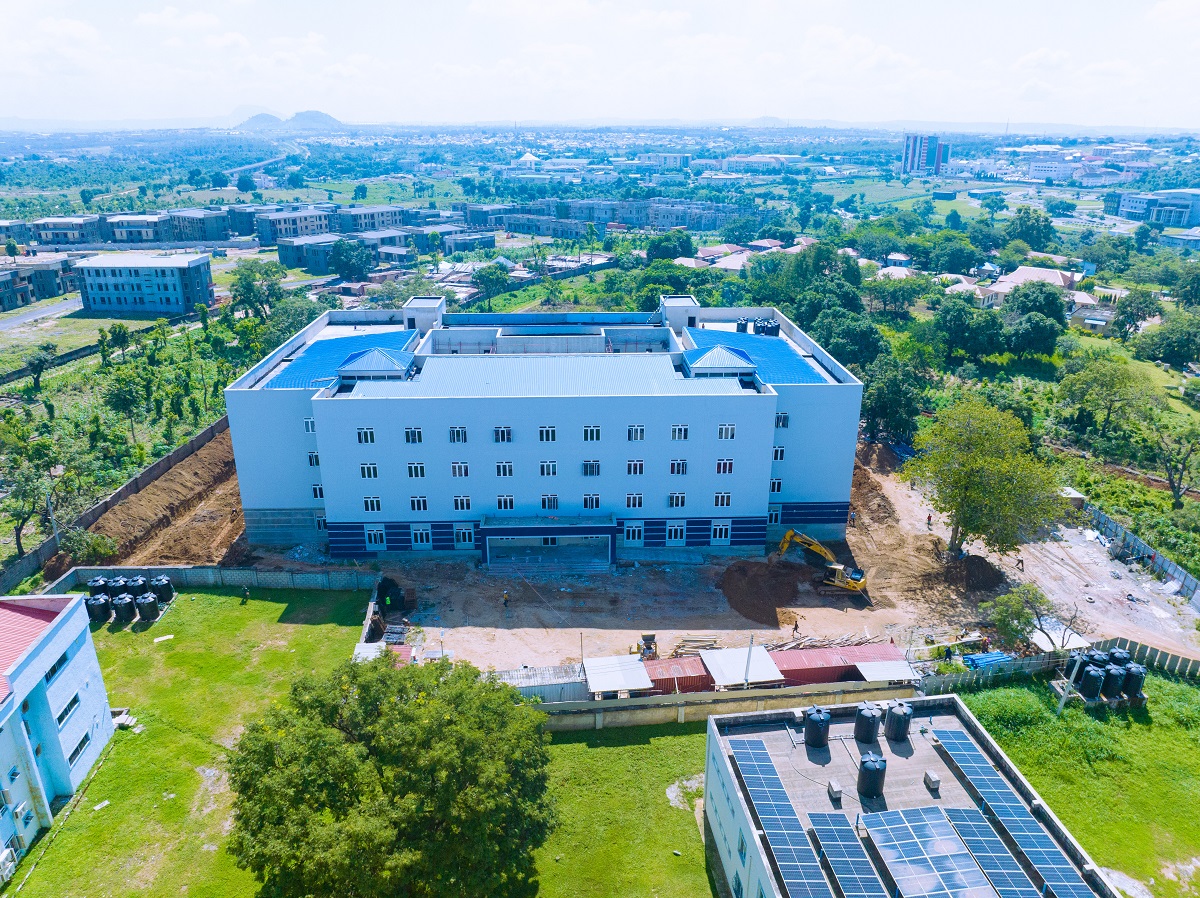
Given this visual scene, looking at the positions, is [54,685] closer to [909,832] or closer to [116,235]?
[909,832]

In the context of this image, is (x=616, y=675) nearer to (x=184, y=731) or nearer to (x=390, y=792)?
(x=390, y=792)

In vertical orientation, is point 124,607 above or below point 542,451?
below

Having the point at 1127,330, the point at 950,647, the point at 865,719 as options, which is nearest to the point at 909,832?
the point at 865,719

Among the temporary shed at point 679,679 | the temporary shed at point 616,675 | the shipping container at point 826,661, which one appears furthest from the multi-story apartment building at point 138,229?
the shipping container at point 826,661

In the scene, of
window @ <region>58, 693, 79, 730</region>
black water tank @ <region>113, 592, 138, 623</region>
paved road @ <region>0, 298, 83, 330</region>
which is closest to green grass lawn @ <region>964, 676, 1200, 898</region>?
window @ <region>58, 693, 79, 730</region>

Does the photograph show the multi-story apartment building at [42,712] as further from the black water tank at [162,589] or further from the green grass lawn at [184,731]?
the black water tank at [162,589]

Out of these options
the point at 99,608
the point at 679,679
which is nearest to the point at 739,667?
the point at 679,679

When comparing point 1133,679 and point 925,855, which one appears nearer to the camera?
point 925,855
